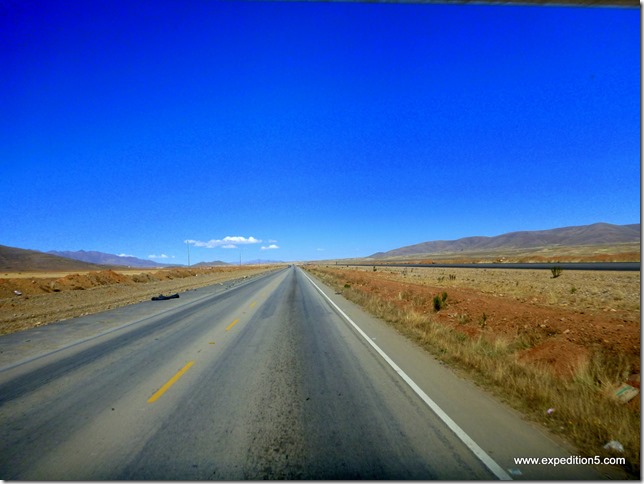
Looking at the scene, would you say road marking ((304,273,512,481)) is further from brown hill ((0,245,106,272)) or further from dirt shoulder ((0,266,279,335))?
brown hill ((0,245,106,272))

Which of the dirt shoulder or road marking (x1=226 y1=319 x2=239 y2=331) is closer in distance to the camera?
road marking (x1=226 y1=319 x2=239 y2=331)

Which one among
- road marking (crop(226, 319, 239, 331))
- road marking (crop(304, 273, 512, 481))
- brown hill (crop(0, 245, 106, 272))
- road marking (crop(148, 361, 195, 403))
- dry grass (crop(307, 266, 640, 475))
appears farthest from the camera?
brown hill (crop(0, 245, 106, 272))

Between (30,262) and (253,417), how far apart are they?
513ft

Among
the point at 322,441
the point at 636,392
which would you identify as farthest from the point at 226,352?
the point at 636,392

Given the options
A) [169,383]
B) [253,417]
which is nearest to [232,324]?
[169,383]

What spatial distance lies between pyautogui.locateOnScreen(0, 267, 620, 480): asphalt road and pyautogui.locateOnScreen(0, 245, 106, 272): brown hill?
5240 inches

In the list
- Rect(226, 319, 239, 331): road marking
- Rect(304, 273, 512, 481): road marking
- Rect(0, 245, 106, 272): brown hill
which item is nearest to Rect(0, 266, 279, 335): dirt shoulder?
Rect(226, 319, 239, 331): road marking

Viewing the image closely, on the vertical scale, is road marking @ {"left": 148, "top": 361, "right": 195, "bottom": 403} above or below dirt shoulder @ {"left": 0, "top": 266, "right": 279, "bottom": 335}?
below

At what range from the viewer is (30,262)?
128 metres

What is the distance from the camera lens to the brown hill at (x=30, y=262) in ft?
394

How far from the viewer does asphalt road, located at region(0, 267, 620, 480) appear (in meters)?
3.84

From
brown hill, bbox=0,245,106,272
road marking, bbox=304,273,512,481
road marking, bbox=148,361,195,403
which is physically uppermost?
brown hill, bbox=0,245,106,272

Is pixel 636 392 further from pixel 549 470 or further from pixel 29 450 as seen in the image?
pixel 29 450

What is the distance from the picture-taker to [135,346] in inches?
388
